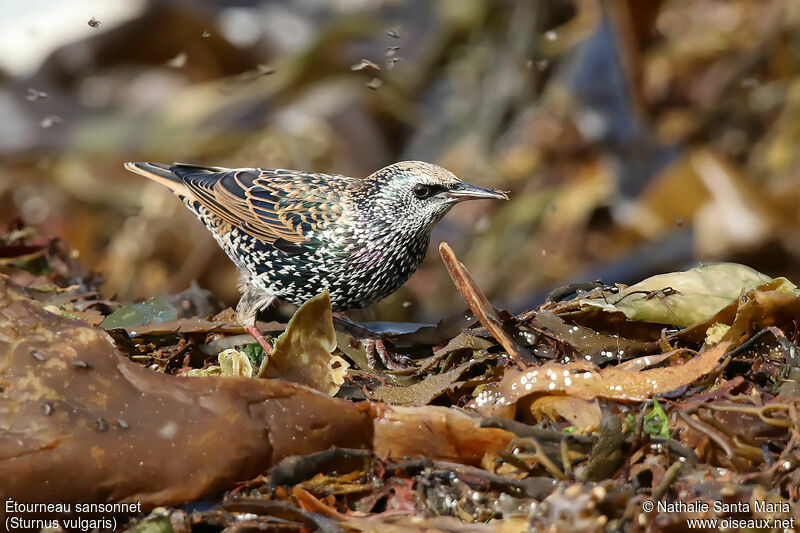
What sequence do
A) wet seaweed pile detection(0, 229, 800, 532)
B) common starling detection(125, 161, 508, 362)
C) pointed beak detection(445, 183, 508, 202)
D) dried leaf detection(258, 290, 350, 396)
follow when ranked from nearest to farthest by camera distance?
wet seaweed pile detection(0, 229, 800, 532) → dried leaf detection(258, 290, 350, 396) → pointed beak detection(445, 183, 508, 202) → common starling detection(125, 161, 508, 362)

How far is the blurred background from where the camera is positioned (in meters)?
6.74

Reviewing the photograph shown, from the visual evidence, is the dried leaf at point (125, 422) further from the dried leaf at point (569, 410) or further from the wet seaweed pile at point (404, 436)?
the dried leaf at point (569, 410)

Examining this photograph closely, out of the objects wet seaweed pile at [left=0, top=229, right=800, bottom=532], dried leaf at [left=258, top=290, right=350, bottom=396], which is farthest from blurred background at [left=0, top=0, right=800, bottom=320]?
wet seaweed pile at [left=0, top=229, right=800, bottom=532]

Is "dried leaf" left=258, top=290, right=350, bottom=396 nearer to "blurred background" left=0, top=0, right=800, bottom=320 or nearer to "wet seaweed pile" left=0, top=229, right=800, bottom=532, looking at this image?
"wet seaweed pile" left=0, top=229, right=800, bottom=532

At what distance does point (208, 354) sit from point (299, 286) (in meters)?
0.96

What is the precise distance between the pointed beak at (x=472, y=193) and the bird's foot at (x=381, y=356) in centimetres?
83

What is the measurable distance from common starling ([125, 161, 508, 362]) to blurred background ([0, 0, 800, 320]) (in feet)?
6.28

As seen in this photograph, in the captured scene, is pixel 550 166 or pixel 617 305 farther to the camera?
pixel 550 166

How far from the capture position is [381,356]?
11.6 ft

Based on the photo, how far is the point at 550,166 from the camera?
7391 mm

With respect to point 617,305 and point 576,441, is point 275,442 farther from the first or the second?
point 617,305

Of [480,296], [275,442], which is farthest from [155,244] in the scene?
[275,442]

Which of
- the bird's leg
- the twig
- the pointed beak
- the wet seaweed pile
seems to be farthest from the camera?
the pointed beak

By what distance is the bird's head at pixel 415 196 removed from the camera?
4324 mm
